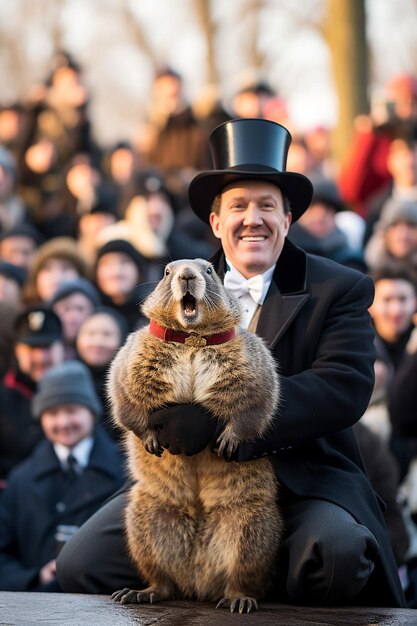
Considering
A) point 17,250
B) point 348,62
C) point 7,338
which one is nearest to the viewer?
point 7,338

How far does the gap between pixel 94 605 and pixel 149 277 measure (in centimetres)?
592

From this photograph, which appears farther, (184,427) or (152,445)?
(152,445)

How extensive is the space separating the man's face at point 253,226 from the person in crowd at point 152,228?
508cm

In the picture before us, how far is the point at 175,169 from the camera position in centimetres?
1427

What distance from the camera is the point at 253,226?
6.00 m

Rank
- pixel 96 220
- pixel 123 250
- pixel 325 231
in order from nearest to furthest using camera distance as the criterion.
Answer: pixel 123 250, pixel 325 231, pixel 96 220

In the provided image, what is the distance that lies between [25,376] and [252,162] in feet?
13.4

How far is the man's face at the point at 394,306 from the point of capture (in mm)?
9555

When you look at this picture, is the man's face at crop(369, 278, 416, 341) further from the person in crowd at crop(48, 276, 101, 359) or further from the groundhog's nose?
the groundhog's nose

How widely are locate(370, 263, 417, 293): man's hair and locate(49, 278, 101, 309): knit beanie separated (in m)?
2.42

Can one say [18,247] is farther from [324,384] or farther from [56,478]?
[324,384]

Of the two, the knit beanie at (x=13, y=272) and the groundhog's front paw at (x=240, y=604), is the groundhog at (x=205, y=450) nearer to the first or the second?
the groundhog's front paw at (x=240, y=604)

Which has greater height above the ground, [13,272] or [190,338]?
[13,272]

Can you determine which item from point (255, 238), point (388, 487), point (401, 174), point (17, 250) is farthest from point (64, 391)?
point (401, 174)
